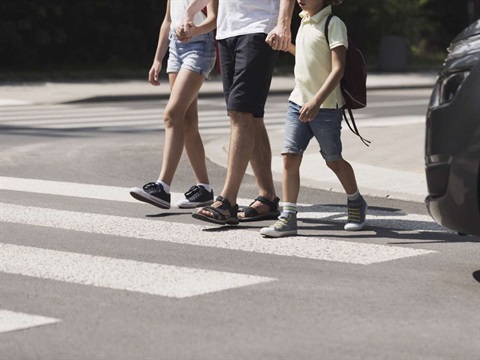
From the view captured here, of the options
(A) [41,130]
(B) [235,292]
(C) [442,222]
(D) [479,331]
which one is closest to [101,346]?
(B) [235,292]

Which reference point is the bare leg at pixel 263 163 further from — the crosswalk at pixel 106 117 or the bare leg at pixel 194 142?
the crosswalk at pixel 106 117

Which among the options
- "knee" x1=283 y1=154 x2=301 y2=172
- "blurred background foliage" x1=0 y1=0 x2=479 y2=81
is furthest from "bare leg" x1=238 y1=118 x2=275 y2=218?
"blurred background foliage" x1=0 y1=0 x2=479 y2=81

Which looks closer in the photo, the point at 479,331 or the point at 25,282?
the point at 479,331

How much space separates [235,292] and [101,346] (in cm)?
109

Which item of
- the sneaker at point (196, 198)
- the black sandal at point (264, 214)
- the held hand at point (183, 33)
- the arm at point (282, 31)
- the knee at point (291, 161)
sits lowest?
the sneaker at point (196, 198)

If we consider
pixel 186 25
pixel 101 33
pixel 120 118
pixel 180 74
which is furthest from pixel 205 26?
pixel 101 33

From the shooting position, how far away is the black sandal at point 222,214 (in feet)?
25.5

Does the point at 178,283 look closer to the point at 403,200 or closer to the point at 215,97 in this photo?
the point at 403,200

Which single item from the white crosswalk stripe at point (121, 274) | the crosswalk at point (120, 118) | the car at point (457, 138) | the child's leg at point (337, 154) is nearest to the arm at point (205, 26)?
the child's leg at point (337, 154)

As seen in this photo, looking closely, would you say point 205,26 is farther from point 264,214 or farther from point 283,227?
point 283,227

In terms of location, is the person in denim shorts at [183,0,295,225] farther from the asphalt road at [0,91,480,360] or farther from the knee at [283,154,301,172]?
the knee at [283,154,301,172]

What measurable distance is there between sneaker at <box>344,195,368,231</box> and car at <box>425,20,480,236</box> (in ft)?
5.72

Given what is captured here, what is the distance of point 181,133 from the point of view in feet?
28.7

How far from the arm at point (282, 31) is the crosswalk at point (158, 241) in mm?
1133
